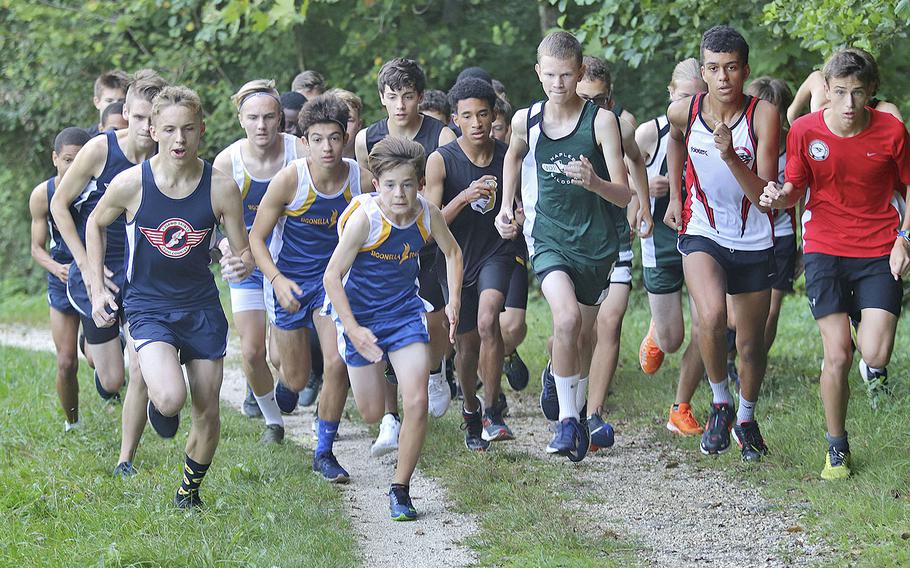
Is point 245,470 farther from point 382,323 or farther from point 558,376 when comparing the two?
point 558,376

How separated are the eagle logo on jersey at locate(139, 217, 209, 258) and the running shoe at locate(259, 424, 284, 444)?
7.84 ft

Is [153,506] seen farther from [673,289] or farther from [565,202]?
[673,289]

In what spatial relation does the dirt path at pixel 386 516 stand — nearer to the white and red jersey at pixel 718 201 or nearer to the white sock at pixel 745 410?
the white sock at pixel 745 410

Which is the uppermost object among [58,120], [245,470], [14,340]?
[245,470]

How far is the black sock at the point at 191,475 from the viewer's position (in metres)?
6.48

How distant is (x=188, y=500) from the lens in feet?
21.4

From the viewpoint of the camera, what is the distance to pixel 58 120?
20.6 metres

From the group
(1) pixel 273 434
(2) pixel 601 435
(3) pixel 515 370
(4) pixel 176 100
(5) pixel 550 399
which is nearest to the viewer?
(4) pixel 176 100

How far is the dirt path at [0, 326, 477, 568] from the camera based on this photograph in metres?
5.91

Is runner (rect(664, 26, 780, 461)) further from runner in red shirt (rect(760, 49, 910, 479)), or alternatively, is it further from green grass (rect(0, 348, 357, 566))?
green grass (rect(0, 348, 357, 566))

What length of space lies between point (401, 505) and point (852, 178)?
2911 millimetres

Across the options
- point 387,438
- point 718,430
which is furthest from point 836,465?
point 387,438

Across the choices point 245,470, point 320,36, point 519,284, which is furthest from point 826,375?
point 320,36

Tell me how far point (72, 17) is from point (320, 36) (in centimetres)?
349
